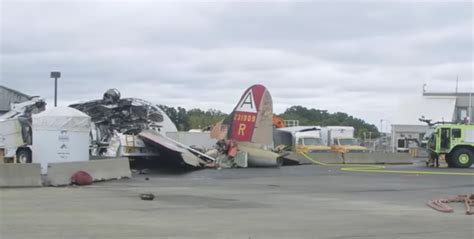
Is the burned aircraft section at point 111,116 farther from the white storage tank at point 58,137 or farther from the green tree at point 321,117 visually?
the green tree at point 321,117

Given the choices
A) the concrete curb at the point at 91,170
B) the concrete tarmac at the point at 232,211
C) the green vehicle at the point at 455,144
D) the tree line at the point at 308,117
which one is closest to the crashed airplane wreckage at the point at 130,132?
the concrete curb at the point at 91,170

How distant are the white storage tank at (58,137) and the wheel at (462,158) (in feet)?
75.8

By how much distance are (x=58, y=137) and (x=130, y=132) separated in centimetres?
976

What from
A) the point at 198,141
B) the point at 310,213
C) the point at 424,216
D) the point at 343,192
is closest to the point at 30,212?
the point at 310,213

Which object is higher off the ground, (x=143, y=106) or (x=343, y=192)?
(x=143, y=106)

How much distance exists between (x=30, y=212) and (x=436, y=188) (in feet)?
45.6

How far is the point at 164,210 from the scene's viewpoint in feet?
44.0

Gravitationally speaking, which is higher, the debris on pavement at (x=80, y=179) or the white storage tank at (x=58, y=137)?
the white storage tank at (x=58, y=137)

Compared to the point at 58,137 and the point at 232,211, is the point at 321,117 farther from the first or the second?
the point at 232,211

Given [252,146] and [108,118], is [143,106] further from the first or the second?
[252,146]

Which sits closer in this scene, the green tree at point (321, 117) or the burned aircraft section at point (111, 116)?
the burned aircraft section at point (111, 116)

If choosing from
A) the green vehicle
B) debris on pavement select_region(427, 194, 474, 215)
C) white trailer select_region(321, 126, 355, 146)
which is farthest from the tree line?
debris on pavement select_region(427, 194, 474, 215)

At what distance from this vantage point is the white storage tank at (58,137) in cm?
2325

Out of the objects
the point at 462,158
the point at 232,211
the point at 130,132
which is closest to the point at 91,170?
the point at 232,211
